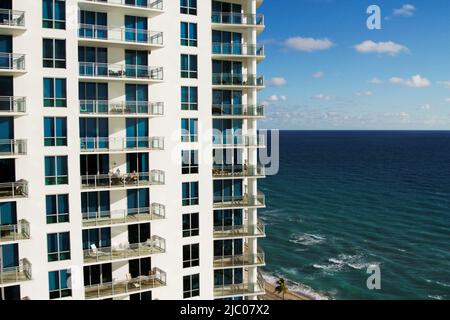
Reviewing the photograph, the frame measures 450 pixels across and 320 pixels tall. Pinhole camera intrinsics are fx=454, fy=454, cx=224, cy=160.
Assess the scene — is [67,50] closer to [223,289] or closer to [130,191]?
[130,191]

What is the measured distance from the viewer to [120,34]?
35.5 metres

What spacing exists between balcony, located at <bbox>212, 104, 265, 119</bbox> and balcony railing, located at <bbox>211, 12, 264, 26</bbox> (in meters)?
7.20

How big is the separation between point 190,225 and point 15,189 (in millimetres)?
13758

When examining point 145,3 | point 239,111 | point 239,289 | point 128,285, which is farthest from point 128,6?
point 239,289

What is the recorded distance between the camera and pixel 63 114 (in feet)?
107

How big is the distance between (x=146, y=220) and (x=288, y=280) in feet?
135

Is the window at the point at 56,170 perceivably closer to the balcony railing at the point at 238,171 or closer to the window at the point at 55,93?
the window at the point at 55,93

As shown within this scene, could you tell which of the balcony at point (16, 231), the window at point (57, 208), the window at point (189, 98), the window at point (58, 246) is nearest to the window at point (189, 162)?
the window at point (189, 98)

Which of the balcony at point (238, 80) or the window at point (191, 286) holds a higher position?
the balcony at point (238, 80)

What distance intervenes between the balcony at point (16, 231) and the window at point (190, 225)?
475 inches

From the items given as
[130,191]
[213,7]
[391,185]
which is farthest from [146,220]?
[391,185]

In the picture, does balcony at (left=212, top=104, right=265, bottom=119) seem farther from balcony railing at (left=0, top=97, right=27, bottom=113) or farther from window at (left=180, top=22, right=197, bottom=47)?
balcony railing at (left=0, top=97, right=27, bottom=113)

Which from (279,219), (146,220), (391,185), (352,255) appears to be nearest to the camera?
(146,220)

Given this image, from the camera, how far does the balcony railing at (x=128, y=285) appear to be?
114ft
